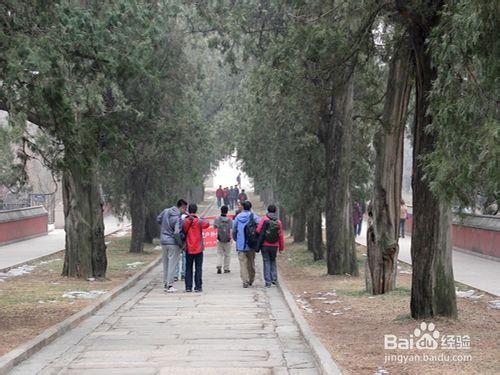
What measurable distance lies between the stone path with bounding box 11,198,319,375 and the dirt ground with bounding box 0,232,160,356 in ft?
1.65

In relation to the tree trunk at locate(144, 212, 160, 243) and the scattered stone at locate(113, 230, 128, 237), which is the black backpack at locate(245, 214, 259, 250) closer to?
the tree trunk at locate(144, 212, 160, 243)

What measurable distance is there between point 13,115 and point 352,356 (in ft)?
17.4

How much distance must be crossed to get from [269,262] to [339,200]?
2928 mm

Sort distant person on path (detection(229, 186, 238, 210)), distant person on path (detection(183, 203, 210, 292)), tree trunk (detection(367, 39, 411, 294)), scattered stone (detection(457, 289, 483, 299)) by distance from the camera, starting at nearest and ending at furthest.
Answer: tree trunk (detection(367, 39, 411, 294)) < scattered stone (detection(457, 289, 483, 299)) < distant person on path (detection(183, 203, 210, 292)) < distant person on path (detection(229, 186, 238, 210))

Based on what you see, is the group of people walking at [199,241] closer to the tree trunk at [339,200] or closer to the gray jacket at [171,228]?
the gray jacket at [171,228]

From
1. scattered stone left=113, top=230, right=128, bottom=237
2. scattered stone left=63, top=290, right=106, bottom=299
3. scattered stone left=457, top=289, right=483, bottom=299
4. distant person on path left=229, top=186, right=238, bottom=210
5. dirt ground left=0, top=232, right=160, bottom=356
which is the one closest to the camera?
dirt ground left=0, top=232, right=160, bottom=356

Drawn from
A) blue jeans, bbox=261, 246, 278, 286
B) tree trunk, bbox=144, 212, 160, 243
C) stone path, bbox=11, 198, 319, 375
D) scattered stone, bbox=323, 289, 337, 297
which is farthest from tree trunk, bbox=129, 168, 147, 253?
scattered stone, bbox=323, 289, 337, 297

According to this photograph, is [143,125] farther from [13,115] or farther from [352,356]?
[352,356]

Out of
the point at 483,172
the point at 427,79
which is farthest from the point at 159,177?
the point at 483,172

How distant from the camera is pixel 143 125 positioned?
24.9 metres

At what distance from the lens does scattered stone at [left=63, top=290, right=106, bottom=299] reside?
16014 millimetres

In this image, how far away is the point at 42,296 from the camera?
A: 15.8 meters

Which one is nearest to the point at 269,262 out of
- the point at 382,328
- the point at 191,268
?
the point at 191,268

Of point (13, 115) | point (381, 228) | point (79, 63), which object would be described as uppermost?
point (79, 63)
